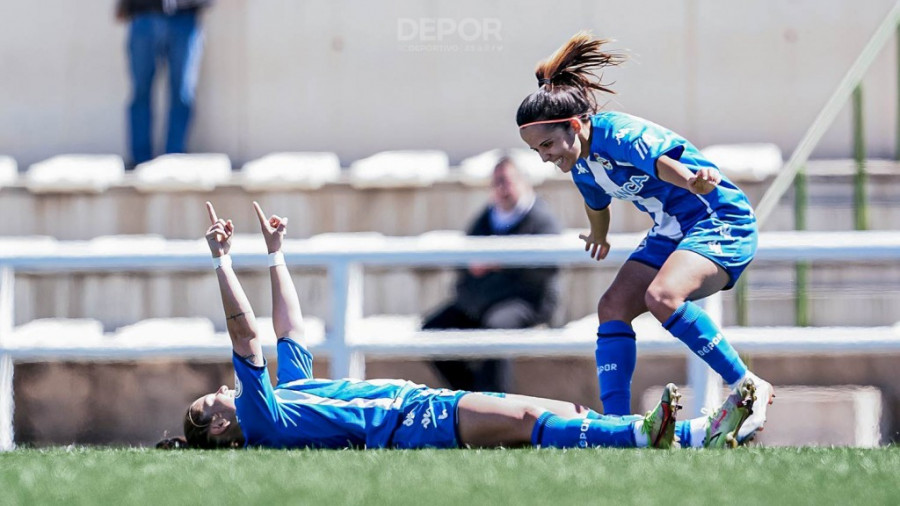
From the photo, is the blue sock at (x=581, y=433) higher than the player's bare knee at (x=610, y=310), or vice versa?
the player's bare knee at (x=610, y=310)

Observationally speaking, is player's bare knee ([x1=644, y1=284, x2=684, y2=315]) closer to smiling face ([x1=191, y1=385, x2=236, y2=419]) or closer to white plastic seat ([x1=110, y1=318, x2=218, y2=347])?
smiling face ([x1=191, y1=385, x2=236, y2=419])

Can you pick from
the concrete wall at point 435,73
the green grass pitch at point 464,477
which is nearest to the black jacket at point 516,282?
the green grass pitch at point 464,477

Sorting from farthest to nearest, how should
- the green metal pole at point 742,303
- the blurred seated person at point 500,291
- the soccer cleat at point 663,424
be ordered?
1. the green metal pole at point 742,303
2. the blurred seated person at point 500,291
3. the soccer cleat at point 663,424

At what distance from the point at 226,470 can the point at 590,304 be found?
3.75 m

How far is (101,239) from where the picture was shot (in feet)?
28.9

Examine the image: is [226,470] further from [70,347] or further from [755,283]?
[755,283]

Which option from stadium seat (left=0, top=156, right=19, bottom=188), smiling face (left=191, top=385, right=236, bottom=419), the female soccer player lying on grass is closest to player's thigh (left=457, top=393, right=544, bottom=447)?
the female soccer player lying on grass

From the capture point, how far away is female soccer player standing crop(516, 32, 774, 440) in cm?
514

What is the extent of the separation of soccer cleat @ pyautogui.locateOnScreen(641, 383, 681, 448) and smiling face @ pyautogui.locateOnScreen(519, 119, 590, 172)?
0.94 metres

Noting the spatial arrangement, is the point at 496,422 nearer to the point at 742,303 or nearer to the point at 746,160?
the point at 742,303

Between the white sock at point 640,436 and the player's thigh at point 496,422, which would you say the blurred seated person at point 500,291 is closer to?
the player's thigh at point 496,422

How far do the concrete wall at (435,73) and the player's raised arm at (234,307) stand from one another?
18.3 feet

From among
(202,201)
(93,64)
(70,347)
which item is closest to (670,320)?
(70,347)

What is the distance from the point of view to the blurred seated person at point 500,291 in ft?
21.8
